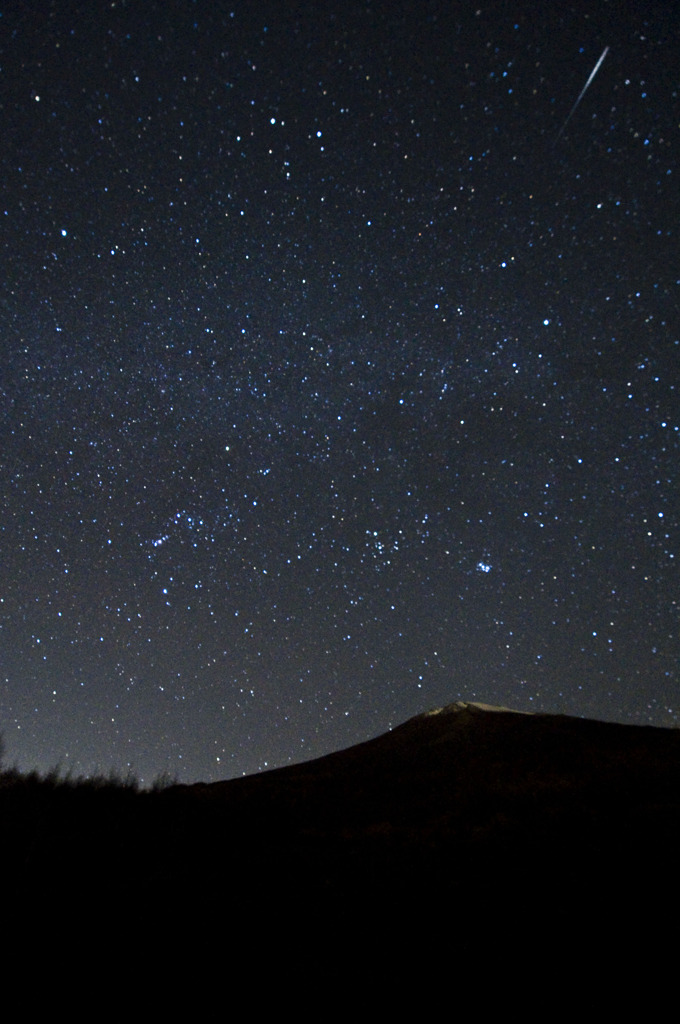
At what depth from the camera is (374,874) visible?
8047 mm

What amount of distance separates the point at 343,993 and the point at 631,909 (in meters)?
3.93

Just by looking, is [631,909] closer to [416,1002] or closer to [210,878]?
[416,1002]

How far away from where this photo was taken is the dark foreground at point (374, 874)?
556 cm

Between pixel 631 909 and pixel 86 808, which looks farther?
pixel 86 808

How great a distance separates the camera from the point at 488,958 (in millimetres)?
5508

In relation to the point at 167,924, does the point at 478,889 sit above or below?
below

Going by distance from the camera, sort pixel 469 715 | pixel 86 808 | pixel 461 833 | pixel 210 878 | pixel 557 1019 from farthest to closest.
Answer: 1. pixel 469 715
2. pixel 86 808
3. pixel 461 833
4. pixel 210 878
5. pixel 557 1019

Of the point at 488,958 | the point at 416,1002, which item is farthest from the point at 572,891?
the point at 416,1002

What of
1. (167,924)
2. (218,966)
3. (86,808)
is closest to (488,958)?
(218,966)

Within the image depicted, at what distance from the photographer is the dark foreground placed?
5.56 meters

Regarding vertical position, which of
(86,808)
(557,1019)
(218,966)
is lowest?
(557,1019)

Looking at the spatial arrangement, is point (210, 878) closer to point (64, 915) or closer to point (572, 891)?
point (64, 915)

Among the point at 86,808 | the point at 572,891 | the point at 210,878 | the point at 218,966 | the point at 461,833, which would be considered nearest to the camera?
the point at 218,966

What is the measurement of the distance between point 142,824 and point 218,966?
5620 mm
